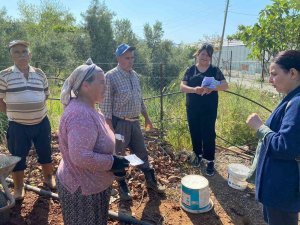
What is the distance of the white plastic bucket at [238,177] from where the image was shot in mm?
3893

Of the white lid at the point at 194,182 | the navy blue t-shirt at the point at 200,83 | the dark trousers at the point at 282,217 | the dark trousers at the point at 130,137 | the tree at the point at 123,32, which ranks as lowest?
the white lid at the point at 194,182

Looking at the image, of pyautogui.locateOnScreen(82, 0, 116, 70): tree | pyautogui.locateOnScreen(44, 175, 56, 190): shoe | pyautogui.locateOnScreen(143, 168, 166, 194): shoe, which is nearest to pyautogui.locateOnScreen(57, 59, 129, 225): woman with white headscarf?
pyautogui.locateOnScreen(143, 168, 166, 194): shoe

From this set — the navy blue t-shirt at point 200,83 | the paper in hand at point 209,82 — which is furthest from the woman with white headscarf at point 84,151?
the navy blue t-shirt at point 200,83

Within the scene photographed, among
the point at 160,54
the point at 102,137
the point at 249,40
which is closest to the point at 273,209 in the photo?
the point at 102,137

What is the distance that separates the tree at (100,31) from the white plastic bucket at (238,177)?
620 inches

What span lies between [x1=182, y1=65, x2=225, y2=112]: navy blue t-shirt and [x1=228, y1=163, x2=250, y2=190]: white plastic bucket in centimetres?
90

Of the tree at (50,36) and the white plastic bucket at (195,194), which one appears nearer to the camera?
the white plastic bucket at (195,194)

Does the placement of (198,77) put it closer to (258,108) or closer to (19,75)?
(19,75)

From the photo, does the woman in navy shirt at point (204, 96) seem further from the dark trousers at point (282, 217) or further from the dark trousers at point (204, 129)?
the dark trousers at point (282, 217)

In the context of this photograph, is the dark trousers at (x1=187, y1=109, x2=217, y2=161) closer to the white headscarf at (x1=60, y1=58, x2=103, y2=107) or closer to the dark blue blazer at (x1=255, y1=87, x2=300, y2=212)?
the dark blue blazer at (x1=255, y1=87, x2=300, y2=212)

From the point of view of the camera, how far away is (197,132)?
4.32m

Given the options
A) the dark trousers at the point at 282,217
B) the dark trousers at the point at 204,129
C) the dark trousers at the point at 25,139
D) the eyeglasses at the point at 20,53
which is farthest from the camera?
the dark trousers at the point at 204,129

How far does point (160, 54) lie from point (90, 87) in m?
19.1

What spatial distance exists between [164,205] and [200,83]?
175 centimetres
